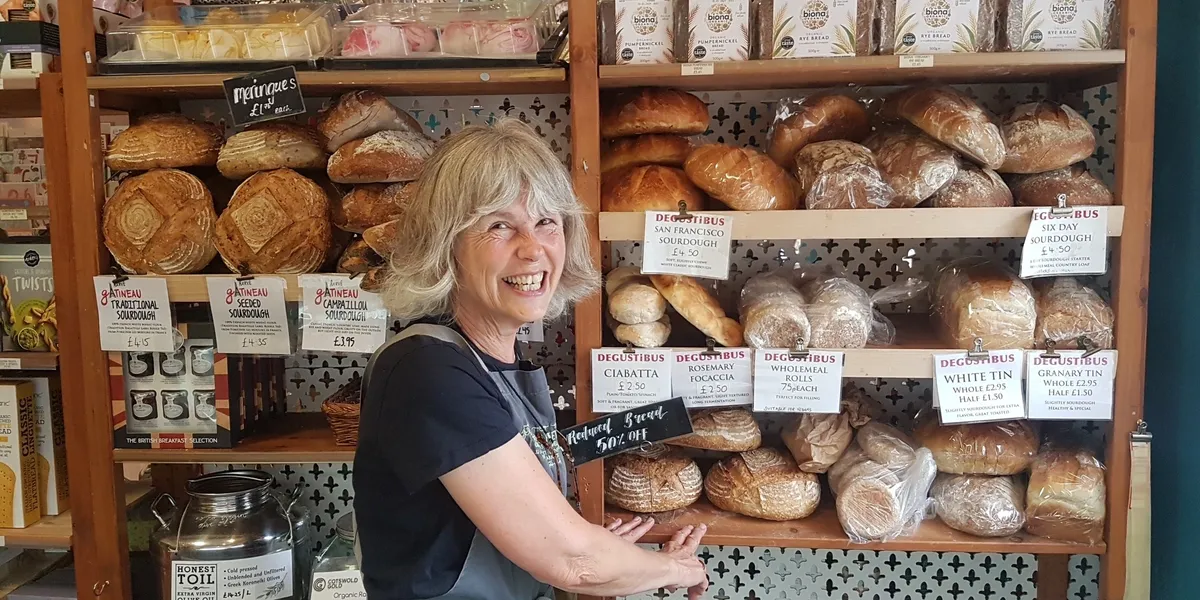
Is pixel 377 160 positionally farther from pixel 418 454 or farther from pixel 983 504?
pixel 983 504

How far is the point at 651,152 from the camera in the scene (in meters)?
1.72

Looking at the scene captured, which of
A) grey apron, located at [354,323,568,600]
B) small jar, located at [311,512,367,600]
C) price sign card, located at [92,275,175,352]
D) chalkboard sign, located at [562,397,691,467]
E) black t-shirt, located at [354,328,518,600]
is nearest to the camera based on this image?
black t-shirt, located at [354,328,518,600]

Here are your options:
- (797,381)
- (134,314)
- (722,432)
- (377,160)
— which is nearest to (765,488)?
(722,432)

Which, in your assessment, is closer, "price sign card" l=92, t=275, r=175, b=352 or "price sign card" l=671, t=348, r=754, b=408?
"price sign card" l=671, t=348, r=754, b=408

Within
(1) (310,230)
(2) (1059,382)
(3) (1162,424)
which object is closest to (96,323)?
(1) (310,230)

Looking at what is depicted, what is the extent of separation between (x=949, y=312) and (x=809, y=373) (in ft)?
1.17

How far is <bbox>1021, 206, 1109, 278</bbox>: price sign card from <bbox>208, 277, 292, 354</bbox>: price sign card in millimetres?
1535

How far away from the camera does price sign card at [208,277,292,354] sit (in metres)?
1.72

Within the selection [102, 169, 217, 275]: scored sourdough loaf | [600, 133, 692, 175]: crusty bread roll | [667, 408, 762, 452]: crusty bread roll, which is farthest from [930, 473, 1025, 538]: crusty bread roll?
[102, 169, 217, 275]: scored sourdough loaf

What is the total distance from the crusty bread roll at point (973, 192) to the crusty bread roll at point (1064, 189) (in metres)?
0.04

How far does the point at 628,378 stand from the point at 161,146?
3.84 feet

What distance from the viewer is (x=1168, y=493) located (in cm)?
171

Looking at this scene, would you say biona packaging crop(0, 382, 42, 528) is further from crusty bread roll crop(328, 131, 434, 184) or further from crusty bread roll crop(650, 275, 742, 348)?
crusty bread roll crop(650, 275, 742, 348)

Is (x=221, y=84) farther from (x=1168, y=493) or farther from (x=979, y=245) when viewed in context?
(x=1168, y=493)
